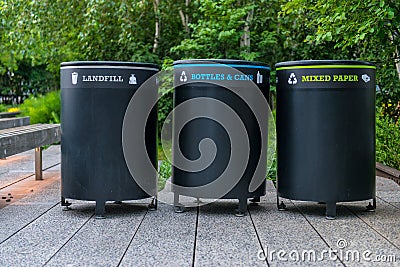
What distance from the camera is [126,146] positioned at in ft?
20.0

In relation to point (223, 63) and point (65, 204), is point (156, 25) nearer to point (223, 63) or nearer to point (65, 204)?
point (65, 204)

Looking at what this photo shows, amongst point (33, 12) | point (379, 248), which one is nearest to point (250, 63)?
point (379, 248)

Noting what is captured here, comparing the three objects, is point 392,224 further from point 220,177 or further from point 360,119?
point 220,177

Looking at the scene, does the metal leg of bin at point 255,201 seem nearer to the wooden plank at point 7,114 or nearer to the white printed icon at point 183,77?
the white printed icon at point 183,77

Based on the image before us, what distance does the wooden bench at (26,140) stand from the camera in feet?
21.5

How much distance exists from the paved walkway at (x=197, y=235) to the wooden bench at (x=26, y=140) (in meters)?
0.56

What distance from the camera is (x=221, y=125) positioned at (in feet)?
19.9

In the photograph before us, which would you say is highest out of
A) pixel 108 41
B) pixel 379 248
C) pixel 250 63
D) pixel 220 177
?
pixel 108 41

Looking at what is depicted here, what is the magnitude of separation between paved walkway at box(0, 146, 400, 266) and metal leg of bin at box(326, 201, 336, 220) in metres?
0.09

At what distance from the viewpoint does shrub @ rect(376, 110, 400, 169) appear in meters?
9.16

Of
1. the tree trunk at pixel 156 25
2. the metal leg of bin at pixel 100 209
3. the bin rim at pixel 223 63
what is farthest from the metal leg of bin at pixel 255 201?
the tree trunk at pixel 156 25

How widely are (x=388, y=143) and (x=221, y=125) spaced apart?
163 inches

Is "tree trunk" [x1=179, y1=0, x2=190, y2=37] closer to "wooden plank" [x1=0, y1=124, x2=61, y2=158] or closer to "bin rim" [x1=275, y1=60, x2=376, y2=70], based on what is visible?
"wooden plank" [x1=0, y1=124, x2=61, y2=158]

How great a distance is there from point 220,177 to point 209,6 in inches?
263
